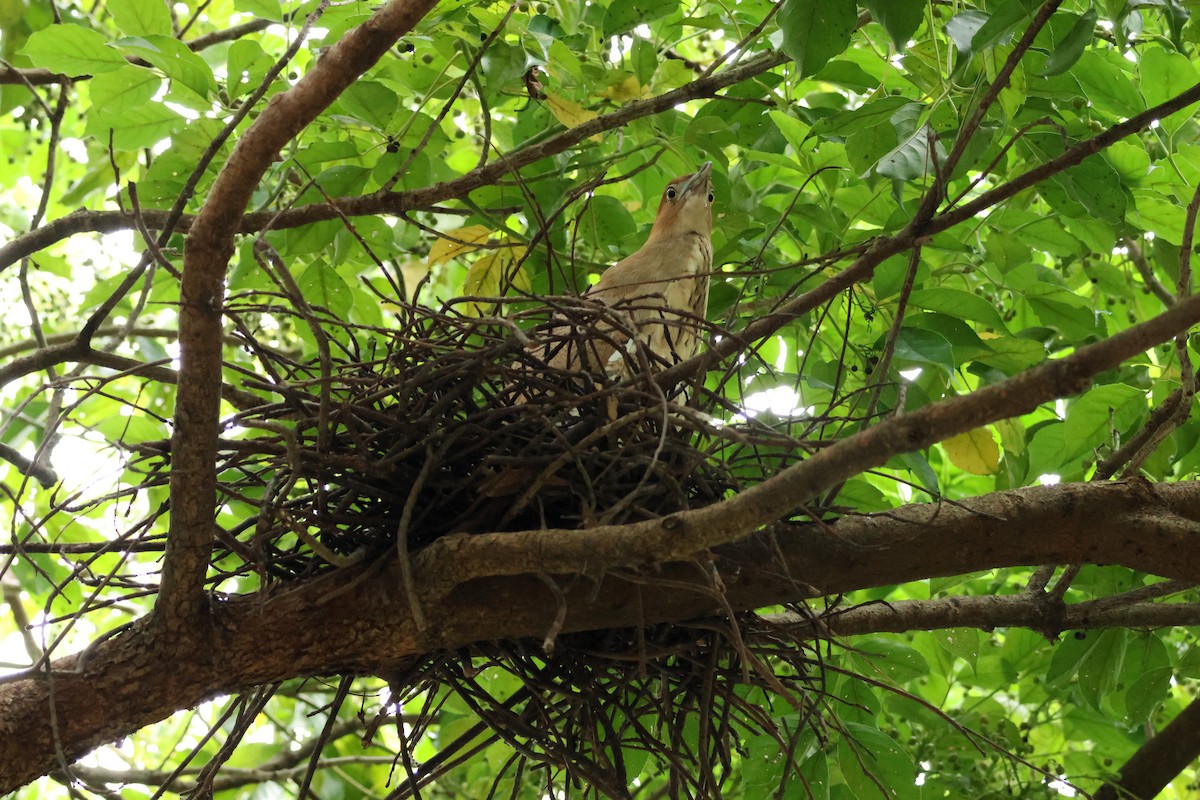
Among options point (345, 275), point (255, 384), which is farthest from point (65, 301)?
point (255, 384)

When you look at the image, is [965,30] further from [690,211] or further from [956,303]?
[690,211]

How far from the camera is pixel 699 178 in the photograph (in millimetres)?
2945

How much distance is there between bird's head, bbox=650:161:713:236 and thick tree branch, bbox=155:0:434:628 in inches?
63.2

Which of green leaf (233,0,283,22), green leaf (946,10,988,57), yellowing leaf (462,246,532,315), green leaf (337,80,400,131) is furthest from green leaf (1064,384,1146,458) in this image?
green leaf (233,0,283,22)

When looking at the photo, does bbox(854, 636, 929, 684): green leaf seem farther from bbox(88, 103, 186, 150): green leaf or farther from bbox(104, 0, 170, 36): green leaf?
bbox(104, 0, 170, 36): green leaf

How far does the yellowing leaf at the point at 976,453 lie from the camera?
7.25 ft

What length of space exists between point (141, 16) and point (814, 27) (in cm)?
149

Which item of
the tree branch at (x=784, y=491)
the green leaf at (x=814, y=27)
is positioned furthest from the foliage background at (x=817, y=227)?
the tree branch at (x=784, y=491)

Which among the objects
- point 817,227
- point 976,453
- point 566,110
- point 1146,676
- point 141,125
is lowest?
point 1146,676

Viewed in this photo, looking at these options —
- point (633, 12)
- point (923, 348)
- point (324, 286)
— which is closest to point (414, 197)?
point (324, 286)

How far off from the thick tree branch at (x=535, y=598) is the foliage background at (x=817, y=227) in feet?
0.33

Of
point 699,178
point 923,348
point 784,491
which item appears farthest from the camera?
point 699,178

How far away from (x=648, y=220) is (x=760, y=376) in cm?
119

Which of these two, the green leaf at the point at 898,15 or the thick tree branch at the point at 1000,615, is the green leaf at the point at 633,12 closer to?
the green leaf at the point at 898,15
